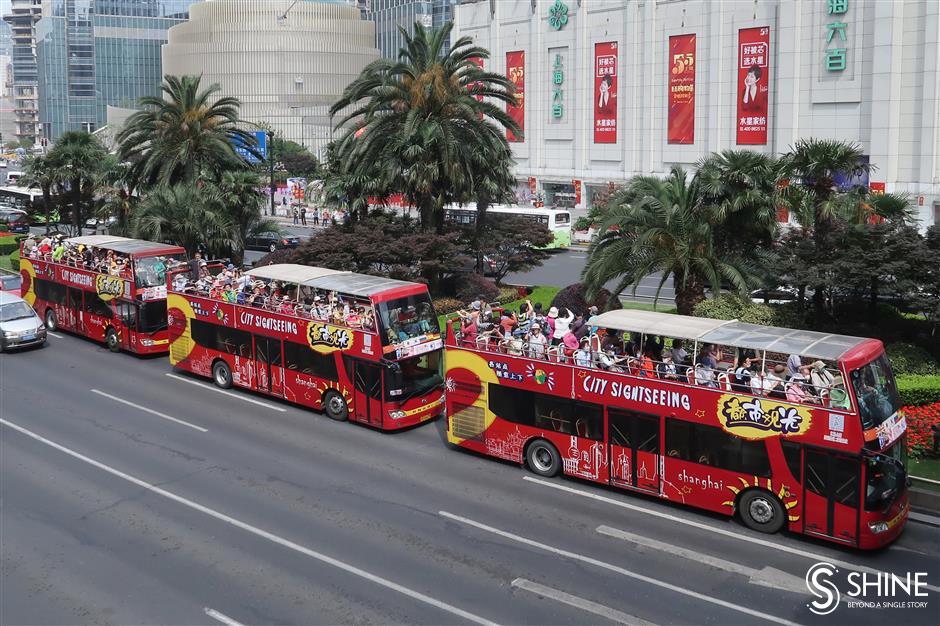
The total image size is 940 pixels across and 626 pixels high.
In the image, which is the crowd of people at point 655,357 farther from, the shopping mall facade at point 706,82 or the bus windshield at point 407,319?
the shopping mall facade at point 706,82

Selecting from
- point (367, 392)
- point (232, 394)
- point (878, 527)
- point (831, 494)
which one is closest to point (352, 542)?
point (367, 392)

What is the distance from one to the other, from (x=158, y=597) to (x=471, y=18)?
265 feet

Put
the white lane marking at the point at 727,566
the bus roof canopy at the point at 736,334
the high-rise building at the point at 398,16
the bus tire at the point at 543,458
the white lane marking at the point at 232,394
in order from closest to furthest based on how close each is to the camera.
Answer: the white lane marking at the point at 727,566 < the bus roof canopy at the point at 736,334 < the bus tire at the point at 543,458 < the white lane marking at the point at 232,394 < the high-rise building at the point at 398,16

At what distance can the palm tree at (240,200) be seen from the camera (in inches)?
1700

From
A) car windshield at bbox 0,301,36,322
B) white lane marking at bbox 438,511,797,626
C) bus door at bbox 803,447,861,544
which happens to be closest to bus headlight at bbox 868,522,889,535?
bus door at bbox 803,447,861,544

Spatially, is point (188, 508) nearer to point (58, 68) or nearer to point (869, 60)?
point (869, 60)

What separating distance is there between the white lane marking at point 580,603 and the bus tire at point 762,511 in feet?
13.8

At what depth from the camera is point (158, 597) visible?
49.7ft

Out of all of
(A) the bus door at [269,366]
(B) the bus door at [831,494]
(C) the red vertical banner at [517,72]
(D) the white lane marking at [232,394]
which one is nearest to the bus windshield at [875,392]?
(B) the bus door at [831,494]

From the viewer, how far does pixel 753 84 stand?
2650 inches

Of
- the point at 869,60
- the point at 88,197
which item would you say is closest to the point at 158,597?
the point at 88,197

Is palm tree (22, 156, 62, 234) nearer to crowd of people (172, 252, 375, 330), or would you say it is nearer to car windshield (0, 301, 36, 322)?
car windshield (0, 301, 36, 322)

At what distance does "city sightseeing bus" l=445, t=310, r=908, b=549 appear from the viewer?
16094mm

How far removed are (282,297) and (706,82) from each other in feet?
170
